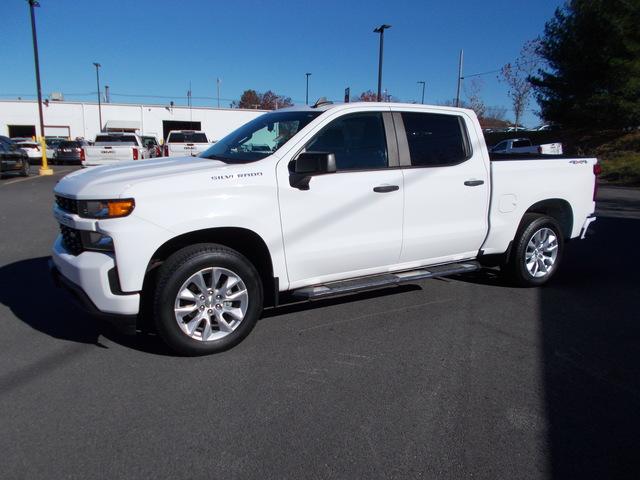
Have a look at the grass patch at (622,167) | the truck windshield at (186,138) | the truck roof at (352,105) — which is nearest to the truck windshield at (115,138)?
the truck windshield at (186,138)

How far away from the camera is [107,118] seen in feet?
153

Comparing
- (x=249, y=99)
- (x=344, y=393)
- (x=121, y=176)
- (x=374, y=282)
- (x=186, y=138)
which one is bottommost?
(x=344, y=393)

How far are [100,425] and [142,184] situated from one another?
158 cm

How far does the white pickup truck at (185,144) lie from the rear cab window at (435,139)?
12401 mm

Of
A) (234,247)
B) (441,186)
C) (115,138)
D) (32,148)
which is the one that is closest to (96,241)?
(234,247)

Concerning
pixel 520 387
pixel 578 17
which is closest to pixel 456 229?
pixel 520 387

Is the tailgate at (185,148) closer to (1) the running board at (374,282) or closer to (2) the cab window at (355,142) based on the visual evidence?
(2) the cab window at (355,142)

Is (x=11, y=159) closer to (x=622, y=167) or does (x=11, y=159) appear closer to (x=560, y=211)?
(x=560, y=211)

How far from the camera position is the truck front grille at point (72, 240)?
3717 millimetres

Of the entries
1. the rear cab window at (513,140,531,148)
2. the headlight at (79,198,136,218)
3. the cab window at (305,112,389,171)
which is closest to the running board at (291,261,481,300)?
the cab window at (305,112,389,171)

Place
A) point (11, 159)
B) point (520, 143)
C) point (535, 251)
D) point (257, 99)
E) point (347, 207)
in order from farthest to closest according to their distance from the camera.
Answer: point (257, 99)
point (520, 143)
point (11, 159)
point (535, 251)
point (347, 207)

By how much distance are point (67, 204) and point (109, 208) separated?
2.01 ft

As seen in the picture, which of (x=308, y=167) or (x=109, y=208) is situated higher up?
(x=308, y=167)

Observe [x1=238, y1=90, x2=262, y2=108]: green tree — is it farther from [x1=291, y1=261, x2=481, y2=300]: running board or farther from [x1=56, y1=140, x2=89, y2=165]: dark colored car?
[x1=291, y1=261, x2=481, y2=300]: running board
